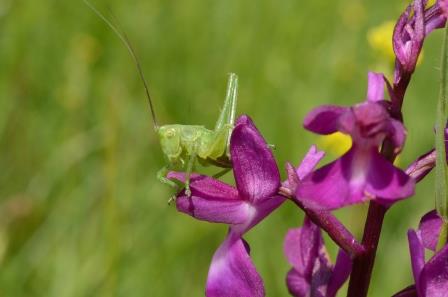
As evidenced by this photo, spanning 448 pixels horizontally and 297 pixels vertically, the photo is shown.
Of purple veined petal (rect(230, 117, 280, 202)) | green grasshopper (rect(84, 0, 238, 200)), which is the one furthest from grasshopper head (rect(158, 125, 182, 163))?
purple veined petal (rect(230, 117, 280, 202))

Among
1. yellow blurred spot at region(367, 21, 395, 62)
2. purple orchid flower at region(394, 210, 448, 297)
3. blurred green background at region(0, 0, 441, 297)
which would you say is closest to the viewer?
purple orchid flower at region(394, 210, 448, 297)

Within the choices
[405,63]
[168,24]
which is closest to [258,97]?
[168,24]

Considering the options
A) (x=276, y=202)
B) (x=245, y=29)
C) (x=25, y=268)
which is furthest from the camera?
(x=245, y=29)

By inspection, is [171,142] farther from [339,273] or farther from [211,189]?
[339,273]

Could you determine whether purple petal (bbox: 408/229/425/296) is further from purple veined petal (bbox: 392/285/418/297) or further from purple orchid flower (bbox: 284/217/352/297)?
purple orchid flower (bbox: 284/217/352/297)

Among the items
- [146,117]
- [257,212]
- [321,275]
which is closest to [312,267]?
[321,275]

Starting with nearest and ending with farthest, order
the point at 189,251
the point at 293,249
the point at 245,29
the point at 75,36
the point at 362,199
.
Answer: the point at 362,199, the point at 293,249, the point at 189,251, the point at 75,36, the point at 245,29

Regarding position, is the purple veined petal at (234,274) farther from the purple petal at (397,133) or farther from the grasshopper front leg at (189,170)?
the purple petal at (397,133)

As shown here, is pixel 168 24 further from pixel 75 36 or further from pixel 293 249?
pixel 293 249
